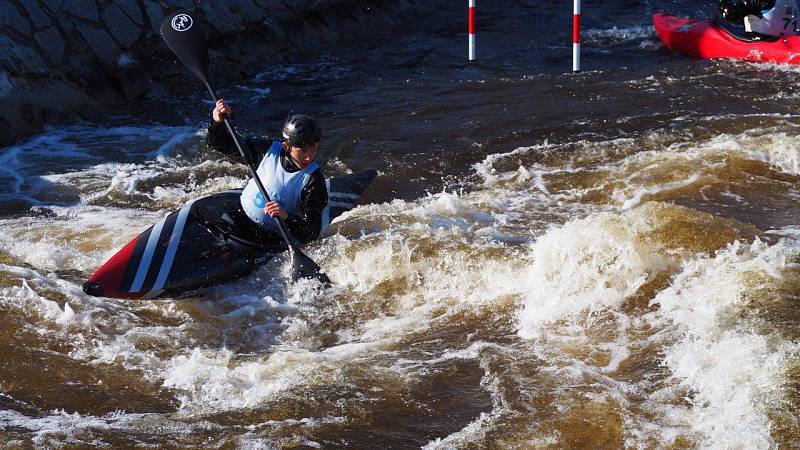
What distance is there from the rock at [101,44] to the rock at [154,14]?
507 millimetres

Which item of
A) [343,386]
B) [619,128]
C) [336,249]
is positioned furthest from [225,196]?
[619,128]

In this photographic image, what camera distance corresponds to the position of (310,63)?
11.0 m

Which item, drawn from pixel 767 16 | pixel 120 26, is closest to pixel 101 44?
pixel 120 26

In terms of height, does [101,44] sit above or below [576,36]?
above

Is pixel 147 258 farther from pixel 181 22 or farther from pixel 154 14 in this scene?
pixel 154 14

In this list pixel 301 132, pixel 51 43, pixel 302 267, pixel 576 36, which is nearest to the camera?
pixel 301 132

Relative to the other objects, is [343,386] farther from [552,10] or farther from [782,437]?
[552,10]

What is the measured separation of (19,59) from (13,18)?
1.57ft

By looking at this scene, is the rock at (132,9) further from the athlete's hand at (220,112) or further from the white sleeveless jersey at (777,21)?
the white sleeveless jersey at (777,21)

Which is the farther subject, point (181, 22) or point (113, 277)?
point (181, 22)

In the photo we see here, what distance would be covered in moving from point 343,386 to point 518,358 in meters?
0.85

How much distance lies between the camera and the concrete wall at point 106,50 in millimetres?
8633

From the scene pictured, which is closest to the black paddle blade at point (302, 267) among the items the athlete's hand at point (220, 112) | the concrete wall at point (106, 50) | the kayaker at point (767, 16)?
the athlete's hand at point (220, 112)

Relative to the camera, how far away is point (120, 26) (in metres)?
9.56
